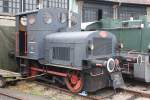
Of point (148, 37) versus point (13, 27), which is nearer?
point (148, 37)

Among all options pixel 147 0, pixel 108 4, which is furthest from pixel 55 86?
pixel 147 0

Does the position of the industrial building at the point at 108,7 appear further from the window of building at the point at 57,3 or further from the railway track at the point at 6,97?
the railway track at the point at 6,97

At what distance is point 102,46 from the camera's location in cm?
1054

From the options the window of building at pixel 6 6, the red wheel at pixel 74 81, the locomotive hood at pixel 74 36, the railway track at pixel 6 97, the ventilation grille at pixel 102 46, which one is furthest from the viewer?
the window of building at pixel 6 6

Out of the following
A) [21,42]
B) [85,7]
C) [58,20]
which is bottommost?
[21,42]

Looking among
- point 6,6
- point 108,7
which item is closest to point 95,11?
point 108,7

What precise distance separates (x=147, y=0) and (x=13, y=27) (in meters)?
15.8

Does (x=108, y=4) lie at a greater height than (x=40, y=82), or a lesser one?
greater

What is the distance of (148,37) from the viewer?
12297mm

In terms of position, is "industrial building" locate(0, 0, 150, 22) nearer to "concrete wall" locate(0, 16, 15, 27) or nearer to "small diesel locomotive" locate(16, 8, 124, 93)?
"concrete wall" locate(0, 16, 15, 27)

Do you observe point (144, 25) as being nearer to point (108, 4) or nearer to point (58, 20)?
point (58, 20)

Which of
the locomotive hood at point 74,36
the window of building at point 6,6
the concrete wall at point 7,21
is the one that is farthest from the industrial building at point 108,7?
the locomotive hood at point 74,36

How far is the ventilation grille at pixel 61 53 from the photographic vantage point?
10688 millimetres

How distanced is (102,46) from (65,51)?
47.4 inches
